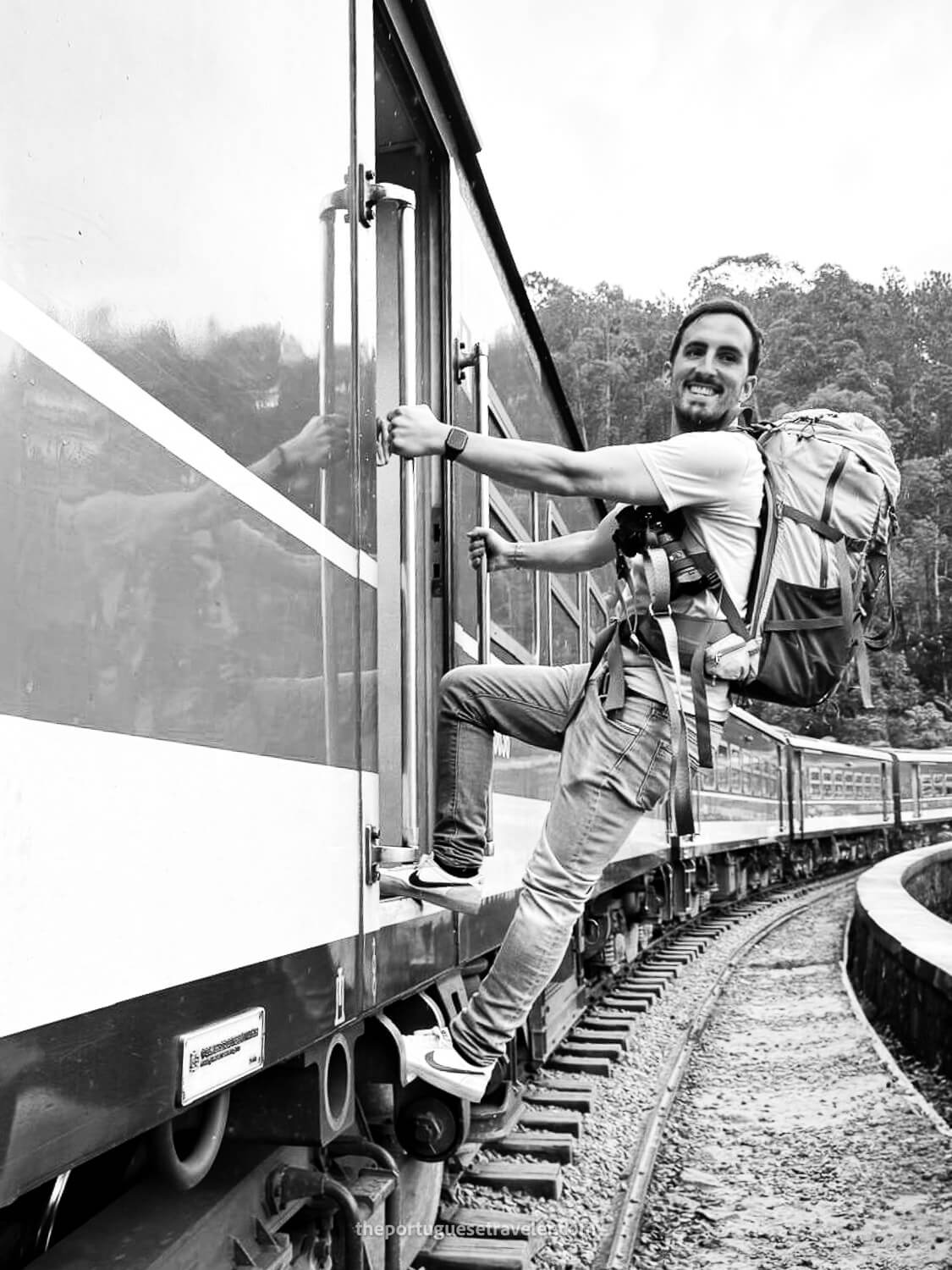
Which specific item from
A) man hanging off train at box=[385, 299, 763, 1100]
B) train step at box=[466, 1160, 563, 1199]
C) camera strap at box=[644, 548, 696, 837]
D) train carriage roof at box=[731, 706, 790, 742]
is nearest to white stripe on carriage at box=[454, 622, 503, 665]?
man hanging off train at box=[385, 299, 763, 1100]

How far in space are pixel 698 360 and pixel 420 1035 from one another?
1.74 metres

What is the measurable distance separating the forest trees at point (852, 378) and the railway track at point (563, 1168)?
153 feet

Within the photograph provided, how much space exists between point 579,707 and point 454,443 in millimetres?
795

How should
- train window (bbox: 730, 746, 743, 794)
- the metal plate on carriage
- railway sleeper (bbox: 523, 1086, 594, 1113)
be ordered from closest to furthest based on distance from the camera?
the metal plate on carriage < railway sleeper (bbox: 523, 1086, 594, 1113) < train window (bbox: 730, 746, 743, 794)

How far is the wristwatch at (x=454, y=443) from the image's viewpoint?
9.02 ft

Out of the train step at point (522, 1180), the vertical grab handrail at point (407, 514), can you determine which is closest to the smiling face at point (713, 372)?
the vertical grab handrail at point (407, 514)

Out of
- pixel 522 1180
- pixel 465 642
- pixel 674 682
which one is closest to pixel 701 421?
pixel 674 682

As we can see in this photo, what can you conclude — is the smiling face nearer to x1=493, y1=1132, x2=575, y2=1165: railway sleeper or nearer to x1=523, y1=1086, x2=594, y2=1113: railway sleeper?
x1=493, y1=1132, x2=575, y2=1165: railway sleeper

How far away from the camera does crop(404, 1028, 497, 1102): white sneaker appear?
302 cm

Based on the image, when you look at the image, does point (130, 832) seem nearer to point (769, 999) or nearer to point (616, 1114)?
point (616, 1114)

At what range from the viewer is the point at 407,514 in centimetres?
293

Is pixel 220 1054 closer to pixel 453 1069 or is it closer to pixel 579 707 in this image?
pixel 453 1069

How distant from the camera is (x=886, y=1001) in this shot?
361 inches

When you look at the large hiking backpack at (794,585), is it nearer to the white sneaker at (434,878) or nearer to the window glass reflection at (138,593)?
the white sneaker at (434,878)
